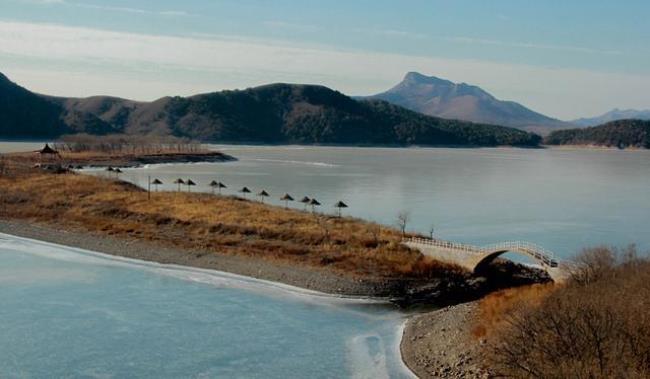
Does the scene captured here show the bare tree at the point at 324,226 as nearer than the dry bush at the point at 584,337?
No

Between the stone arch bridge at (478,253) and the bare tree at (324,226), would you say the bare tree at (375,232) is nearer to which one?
the stone arch bridge at (478,253)

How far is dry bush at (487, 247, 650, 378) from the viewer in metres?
16.3

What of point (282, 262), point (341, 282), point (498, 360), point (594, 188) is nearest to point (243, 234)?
point (282, 262)

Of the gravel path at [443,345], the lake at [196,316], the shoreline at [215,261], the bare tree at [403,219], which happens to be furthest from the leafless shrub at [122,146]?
the gravel path at [443,345]

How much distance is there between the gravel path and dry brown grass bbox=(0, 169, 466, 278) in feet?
22.9

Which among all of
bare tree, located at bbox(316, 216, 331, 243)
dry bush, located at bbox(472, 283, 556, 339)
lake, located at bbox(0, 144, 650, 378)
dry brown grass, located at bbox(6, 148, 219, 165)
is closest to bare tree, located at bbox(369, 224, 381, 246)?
bare tree, located at bbox(316, 216, 331, 243)

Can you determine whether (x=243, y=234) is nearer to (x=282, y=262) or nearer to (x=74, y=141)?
(x=282, y=262)

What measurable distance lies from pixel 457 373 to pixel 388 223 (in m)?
29.7

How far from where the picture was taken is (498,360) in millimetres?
21016

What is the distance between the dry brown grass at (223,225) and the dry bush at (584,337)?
47.3 feet

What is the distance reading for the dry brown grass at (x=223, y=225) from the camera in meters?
37.6

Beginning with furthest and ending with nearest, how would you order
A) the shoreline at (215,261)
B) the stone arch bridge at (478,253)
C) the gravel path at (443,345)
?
the stone arch bridge at (478,253) → the shoreline at (215,261) → the gravel path at (443,345)

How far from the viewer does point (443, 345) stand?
24.9 metres

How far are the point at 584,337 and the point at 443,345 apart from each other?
26.3 ft
